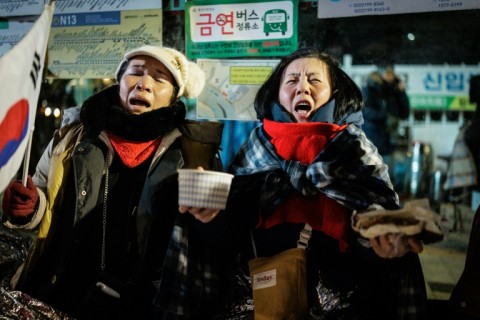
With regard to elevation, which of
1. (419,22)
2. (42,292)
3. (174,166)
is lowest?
(42,292)

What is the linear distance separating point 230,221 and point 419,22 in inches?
85.5

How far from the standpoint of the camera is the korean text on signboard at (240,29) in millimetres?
3523

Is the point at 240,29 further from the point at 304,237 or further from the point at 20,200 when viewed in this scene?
the point at 20,200

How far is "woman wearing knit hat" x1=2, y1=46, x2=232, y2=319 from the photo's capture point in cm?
264

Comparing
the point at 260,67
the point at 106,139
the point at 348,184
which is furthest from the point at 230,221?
the point at 260,67

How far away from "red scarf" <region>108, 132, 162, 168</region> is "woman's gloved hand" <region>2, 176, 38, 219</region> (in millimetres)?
547

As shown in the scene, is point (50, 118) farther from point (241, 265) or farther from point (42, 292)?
point (241, 265)

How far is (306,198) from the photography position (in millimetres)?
2475

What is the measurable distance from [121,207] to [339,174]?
1344mm

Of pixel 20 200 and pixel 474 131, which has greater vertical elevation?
pixel 474 131

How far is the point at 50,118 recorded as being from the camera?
421cm

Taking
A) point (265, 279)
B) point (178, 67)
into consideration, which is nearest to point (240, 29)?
point (178, 67)

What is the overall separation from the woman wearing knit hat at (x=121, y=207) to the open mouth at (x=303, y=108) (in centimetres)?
58

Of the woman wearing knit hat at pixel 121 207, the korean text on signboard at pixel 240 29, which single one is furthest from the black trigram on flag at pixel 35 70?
the korean text on signboard at pixel 240 29
